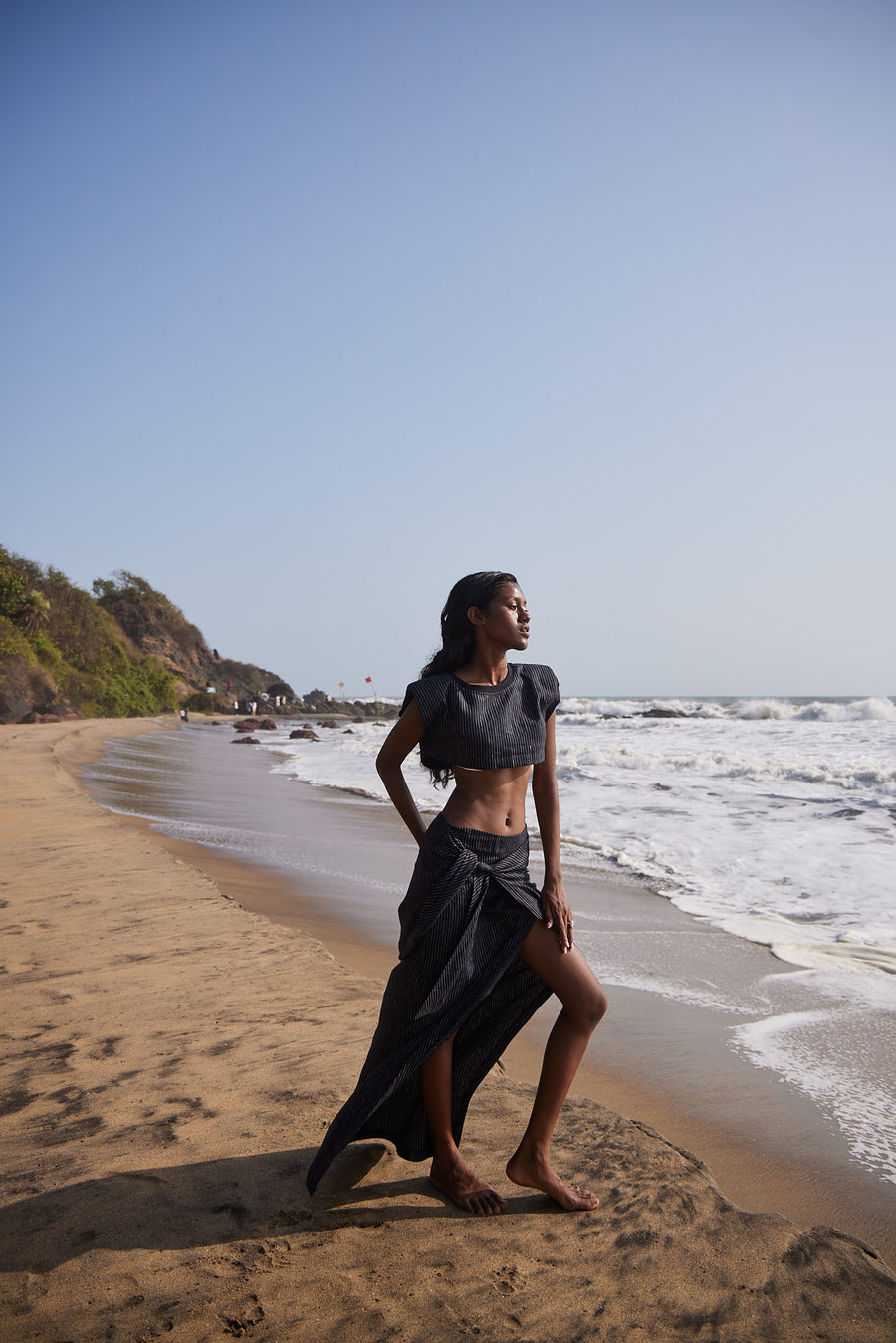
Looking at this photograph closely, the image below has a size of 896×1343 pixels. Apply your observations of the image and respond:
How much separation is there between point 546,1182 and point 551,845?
95 cm

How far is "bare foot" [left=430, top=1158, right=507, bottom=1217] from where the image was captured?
7.82 ft

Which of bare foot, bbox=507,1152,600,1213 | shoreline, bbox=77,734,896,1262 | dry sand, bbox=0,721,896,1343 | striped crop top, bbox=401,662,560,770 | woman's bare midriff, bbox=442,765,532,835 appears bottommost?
shoreline, bbox=77,734,896,1262

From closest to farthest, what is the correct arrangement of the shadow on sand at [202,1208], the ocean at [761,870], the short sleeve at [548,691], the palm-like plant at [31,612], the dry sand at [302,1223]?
1. the dry sand at [302,1223]
2. the shadow on sand at [202,1208]
3. the short sleeve at [548,691]
4. the ocean at [761,870]
5. the palm-like plant at [31,612]

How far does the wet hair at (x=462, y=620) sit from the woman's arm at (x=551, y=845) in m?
0.31

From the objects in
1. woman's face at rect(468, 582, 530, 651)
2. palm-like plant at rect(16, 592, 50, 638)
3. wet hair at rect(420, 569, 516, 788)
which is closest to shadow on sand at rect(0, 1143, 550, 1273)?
wet hair at rect(420, 569, 516, 788)

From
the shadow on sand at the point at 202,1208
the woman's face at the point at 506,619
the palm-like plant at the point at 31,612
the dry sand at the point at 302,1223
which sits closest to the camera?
the dry sand at the point at 302,1223

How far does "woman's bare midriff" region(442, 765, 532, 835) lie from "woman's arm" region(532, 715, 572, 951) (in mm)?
→ 87

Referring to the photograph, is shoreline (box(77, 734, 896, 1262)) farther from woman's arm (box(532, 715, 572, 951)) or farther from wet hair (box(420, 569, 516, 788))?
wet hair (box(420, 569, 516, 788))

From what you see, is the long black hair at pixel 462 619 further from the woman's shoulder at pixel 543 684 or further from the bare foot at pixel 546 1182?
the bare foot at pixel 546 1182

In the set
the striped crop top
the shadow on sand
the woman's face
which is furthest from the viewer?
the woman's face

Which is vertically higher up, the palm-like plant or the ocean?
the palm-like plant

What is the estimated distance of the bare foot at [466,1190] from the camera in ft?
7.82

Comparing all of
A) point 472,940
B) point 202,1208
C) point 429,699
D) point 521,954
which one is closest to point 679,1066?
point 521,954

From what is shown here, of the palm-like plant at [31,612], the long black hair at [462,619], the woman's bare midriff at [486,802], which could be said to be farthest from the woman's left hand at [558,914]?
the palm-like plant at [31,612]
